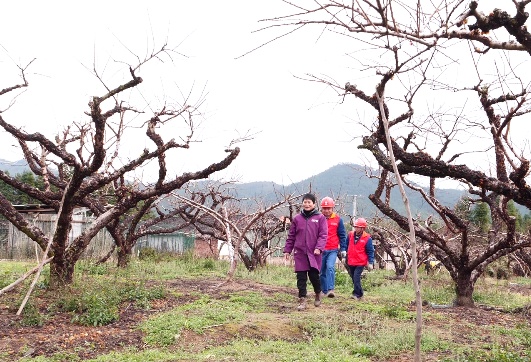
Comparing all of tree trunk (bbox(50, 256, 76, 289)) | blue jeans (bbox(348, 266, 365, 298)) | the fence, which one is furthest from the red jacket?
the fence

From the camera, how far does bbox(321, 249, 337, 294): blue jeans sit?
30.9 feet

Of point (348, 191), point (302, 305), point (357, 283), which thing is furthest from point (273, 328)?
point (348, 191)

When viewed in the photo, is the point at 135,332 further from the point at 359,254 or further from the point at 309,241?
the point at 359,254

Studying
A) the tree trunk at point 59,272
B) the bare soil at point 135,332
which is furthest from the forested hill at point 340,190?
the bare soil at point 135,332

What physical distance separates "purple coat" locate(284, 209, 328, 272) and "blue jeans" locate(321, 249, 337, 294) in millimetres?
1289

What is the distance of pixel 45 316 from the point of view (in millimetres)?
6473

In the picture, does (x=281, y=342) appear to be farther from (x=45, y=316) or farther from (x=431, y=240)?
(x=431, y=240)

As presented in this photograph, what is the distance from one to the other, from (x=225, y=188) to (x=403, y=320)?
9.42 meters

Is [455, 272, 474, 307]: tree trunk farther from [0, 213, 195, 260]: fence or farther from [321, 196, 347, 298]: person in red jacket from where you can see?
[0, 213, 195, 260]: fence

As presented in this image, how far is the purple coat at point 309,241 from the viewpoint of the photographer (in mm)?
8031

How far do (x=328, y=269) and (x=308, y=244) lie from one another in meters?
1.68

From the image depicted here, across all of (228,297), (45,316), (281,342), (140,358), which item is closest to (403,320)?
(281,342)

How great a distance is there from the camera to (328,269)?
9508 millimetres

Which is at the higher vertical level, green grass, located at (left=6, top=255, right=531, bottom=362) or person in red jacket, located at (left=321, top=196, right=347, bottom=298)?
person in red jacket, located at (left=321, top=196, right=347, bottom=298)
